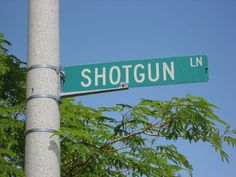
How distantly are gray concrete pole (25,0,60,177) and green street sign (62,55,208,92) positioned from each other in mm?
282

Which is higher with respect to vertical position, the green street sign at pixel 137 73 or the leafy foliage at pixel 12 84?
the leafy foliage at pixel 12 84

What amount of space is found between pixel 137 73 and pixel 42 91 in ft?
2.81

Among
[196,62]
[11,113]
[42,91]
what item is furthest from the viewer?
[11,113]

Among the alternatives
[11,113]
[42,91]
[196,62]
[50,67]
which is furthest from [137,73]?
[11,113]

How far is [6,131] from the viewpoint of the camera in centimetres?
784

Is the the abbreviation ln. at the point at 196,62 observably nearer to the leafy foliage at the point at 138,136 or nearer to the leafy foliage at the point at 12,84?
the leafy foliage at the point at 138,136

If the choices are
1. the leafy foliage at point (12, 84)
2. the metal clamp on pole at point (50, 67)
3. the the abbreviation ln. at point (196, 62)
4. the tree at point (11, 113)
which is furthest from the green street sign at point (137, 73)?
the leafy foliage at point (12, 84)

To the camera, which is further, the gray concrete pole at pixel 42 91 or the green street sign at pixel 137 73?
the green street sign at pixel 137 73

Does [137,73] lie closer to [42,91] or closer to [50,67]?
[50,67]

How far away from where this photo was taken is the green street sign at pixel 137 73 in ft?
14.1

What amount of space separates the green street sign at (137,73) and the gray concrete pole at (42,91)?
282mm

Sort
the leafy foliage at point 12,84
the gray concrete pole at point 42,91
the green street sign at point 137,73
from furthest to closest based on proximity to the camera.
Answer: the leafy foliage at point 12,84, the green street sign at point 137,73, the gray concrete pole at point 42,91

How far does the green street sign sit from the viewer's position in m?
4.30

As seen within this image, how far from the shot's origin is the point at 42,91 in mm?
4008
